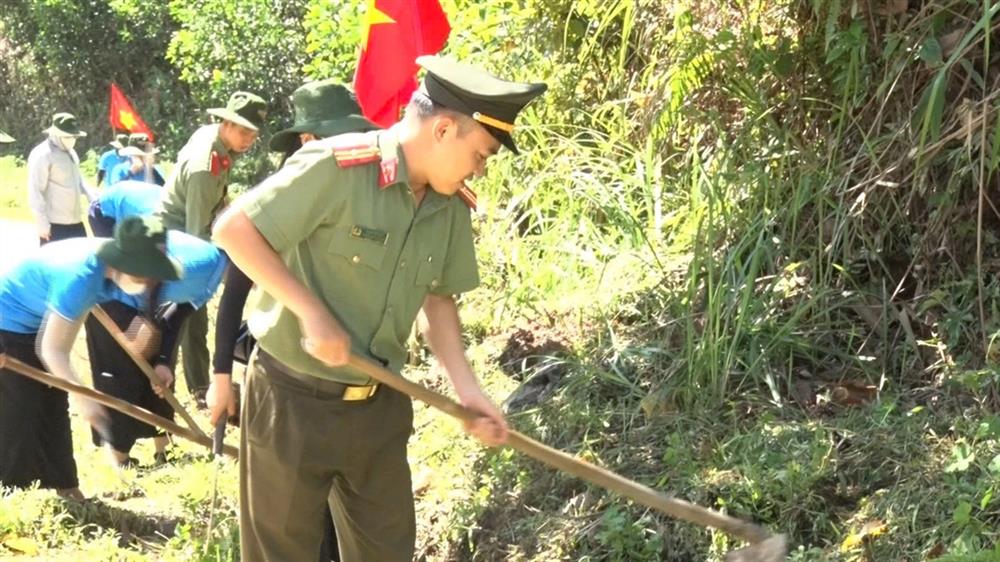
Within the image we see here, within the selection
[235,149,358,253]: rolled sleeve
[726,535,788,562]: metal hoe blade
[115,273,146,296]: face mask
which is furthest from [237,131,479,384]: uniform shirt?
[115,273,146,296]: face mask

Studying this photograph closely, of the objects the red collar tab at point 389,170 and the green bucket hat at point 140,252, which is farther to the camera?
the green bucket hat at point 140,252

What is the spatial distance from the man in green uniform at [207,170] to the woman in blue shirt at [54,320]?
40.7 inches

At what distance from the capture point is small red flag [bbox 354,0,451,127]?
19.1 feet

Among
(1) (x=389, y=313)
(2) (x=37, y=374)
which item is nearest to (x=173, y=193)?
(2) (x=37, y=374)

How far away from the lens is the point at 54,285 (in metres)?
4.98

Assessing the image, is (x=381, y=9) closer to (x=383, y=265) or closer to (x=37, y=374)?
(x=37, y=374)

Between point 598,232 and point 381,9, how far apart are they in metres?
1.45

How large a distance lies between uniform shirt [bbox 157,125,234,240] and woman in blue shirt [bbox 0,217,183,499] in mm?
1283

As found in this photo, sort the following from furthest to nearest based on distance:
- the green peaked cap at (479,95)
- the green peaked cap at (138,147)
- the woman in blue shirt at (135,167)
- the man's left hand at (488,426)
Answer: the green peaked cap at (138,147), the woman in blue shirt at (135,167), the man's left hand at (488,426), the green peaked cap at (479,95)

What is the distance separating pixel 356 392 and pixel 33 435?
2544 mm

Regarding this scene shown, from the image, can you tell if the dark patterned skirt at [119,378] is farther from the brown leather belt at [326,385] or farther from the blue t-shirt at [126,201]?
the brown leather belt at [326,385]

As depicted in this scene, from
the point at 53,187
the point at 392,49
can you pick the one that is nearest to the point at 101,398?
the point at 392,49

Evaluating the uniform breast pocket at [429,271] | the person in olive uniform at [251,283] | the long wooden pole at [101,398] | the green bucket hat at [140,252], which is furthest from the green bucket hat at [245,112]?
the uniform breast pocket at [429,271]

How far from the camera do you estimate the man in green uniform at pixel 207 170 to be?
21.7 feet
